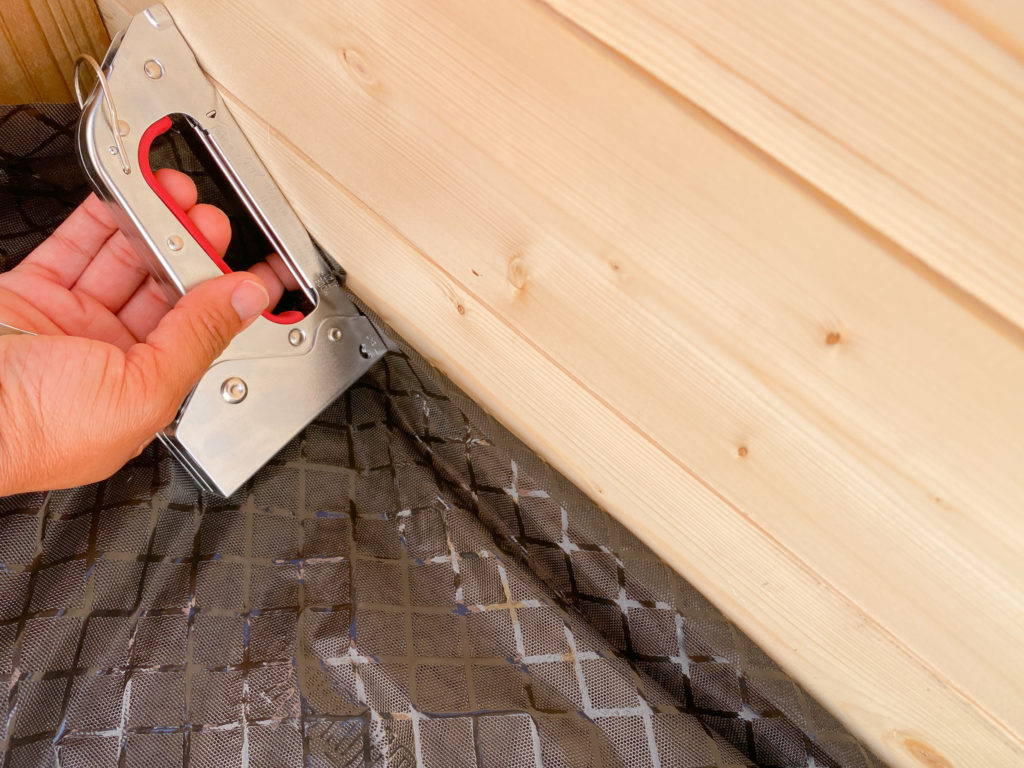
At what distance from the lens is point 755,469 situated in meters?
0.50

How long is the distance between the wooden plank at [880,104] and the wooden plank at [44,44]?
0.66 metres

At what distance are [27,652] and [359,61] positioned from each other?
1.65 feet

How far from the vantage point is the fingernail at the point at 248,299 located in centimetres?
62

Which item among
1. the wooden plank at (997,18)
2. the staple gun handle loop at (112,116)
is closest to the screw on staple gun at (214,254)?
the staple gun handle loop at (112,116)

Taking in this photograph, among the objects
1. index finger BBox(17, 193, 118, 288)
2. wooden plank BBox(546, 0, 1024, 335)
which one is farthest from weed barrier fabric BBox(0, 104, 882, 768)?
wooden plank BBox(546, 0, 1024, 335)

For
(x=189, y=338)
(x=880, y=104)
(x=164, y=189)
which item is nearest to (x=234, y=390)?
(x=189, y=338)

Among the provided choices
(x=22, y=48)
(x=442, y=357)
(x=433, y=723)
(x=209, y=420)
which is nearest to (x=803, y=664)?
(x=433, y=723)

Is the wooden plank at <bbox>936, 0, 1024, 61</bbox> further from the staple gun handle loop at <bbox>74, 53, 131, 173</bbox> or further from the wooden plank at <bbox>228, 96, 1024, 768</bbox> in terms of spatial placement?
the staple gun handle loop at <bbox>74, 53, 131, 173</bbox>

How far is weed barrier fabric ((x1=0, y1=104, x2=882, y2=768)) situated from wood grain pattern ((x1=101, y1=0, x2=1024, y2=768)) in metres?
0.05

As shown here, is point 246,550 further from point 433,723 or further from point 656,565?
point 656,565

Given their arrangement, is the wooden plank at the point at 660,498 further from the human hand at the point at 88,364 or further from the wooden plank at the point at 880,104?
the wooden plank at the point at 880,104

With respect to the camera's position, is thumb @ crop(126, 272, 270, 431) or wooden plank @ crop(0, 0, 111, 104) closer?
thumb @ crop(126, 272, 270, 431)

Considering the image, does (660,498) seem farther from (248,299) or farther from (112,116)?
(112,116)

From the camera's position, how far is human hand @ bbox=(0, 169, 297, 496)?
21.1 inches
